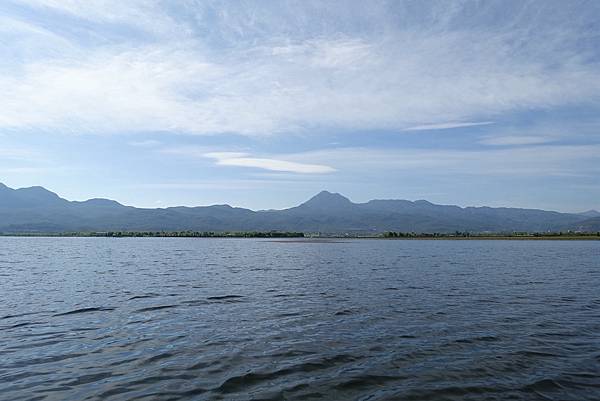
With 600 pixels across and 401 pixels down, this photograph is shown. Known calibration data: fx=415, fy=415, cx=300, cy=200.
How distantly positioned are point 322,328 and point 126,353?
11116 millimetres

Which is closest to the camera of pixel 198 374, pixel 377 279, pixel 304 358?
pixel 198 374

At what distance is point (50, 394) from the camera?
49.2 feet

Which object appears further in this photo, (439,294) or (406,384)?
(439,294)

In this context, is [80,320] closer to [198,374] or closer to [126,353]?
[126,353]

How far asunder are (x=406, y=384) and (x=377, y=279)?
34667mm

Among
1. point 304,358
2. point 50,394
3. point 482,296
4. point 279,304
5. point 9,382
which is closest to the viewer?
point 50,394

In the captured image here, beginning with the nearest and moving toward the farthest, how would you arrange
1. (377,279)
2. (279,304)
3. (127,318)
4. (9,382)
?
(9,382), (127,318), (279,304), (377,279)

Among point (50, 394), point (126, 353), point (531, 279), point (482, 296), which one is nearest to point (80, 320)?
point (126, 353)

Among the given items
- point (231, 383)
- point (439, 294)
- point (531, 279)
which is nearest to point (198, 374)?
point (231, 383)

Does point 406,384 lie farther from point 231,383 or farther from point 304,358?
point 231,383

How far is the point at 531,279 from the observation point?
51.9m

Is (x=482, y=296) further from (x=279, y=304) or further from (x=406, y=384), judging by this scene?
(x=406, y=384)

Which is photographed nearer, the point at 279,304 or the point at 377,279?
the point at 279,304

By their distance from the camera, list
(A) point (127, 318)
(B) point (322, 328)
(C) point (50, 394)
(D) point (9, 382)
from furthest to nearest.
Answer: (A) point (127, 318) → (B) point (322, 328) → (D) point (9, 382) → (C) point (50, 394)
